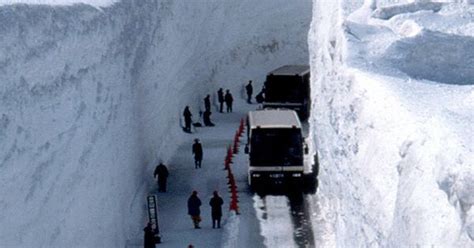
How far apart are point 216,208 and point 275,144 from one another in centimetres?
344

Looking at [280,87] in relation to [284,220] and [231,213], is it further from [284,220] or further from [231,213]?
[284,220]

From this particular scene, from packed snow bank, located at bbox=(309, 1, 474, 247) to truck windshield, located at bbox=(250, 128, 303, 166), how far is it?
0.77 metres

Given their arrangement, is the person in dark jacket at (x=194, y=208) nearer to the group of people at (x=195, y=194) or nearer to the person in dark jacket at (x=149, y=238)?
the group of people at (x=195, y=194)

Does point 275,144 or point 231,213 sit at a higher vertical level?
point 275,144

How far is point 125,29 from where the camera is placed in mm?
19812

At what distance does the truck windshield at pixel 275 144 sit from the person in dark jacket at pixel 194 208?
10.7 ft

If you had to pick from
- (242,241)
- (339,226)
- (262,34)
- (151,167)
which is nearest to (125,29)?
(151,167)

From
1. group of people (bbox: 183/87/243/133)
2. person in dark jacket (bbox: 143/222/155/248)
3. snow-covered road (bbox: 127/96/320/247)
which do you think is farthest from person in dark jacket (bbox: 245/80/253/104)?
person in dark jacket (bbox: 143/222/155/248)

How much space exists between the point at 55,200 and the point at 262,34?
3040 centimetres

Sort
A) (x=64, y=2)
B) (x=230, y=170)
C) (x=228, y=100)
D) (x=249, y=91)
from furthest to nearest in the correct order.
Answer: (x=249, y=91) < (x=228, y=100) < (x=230, y=170) < (x=64, y=2)

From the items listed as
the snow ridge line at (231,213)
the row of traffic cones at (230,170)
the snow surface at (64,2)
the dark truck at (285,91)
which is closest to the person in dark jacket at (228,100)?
the row of traffic cones at (230,170)

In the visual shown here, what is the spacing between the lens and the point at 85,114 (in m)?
15.1

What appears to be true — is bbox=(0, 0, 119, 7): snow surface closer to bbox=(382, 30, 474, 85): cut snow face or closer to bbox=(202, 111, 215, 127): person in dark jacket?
bbox=(382, 30, 474, 85): cut snow face

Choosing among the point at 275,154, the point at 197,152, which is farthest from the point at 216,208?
the point at 197,152
